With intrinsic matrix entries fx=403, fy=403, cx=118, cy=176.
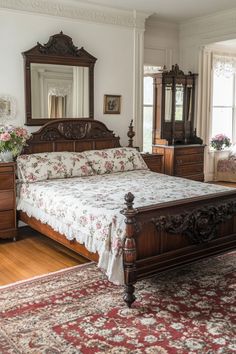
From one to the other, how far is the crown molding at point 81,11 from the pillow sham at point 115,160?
1837 millimetres

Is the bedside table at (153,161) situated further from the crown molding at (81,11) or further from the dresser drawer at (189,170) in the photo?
the crown molding at (81,11)

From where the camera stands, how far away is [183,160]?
6633mm

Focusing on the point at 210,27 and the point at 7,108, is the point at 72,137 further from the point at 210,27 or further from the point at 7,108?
the point at 210,27

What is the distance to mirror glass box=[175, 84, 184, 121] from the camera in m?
6.84

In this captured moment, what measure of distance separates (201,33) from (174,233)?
4480 millimetres

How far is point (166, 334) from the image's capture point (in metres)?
2.60

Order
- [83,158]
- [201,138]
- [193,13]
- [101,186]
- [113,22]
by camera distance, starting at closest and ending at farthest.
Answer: [101,186]
[83,158]
[113,22]
[193,13]
[201,138]

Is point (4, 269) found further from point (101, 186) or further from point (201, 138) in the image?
point (201, 138)

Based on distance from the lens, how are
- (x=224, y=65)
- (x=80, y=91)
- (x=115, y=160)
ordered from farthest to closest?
1. (x=224, y=65)
2. (x=80, y=91)
3. (x=115, y=160)

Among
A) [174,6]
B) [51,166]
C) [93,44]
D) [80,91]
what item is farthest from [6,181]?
[174,6]

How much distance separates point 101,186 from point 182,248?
122 cm

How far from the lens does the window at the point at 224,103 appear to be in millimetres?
7770

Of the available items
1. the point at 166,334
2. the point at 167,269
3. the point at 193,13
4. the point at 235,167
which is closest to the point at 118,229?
the point at 167,269

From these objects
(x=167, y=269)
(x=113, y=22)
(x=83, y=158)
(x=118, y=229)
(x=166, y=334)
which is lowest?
(x=166, y=334)
